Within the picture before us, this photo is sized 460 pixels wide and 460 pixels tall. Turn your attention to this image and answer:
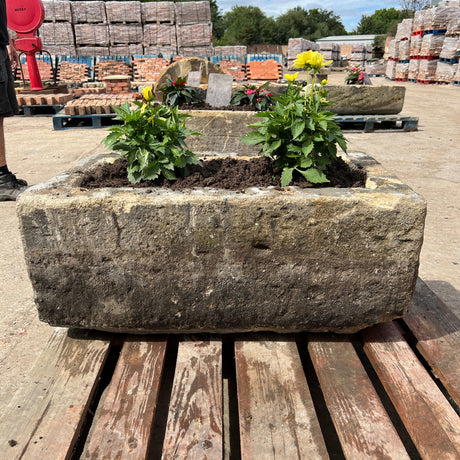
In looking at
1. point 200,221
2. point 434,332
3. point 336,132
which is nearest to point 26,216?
point 200,221

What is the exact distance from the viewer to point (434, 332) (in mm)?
1769

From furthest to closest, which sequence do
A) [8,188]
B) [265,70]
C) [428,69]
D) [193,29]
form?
[428,69] < [193,29] < [265,70] < [8,188]

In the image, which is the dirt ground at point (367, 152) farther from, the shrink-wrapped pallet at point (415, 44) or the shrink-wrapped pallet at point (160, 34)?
the shrink-wrapped pallet at point (160, 34)

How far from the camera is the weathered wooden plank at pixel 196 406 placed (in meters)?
1.28

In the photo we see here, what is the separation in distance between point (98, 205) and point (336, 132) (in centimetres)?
103

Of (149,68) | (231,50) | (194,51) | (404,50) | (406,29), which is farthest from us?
(404,50)

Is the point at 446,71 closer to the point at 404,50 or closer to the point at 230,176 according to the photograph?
the point at 404,50

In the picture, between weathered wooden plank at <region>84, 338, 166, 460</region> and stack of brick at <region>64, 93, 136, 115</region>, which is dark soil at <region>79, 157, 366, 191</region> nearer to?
weathered wooden plank at <region>84, 338, 166, 460</region>

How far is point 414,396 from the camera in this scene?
145 cm

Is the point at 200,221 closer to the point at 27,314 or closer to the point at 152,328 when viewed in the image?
the point at 152,328

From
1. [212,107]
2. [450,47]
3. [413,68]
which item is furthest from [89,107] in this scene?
[413,68]

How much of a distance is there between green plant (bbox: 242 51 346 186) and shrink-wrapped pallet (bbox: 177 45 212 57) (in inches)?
503

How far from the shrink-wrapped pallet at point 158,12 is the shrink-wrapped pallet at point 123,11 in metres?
0.21

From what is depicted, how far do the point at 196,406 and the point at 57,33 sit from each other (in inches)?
576
